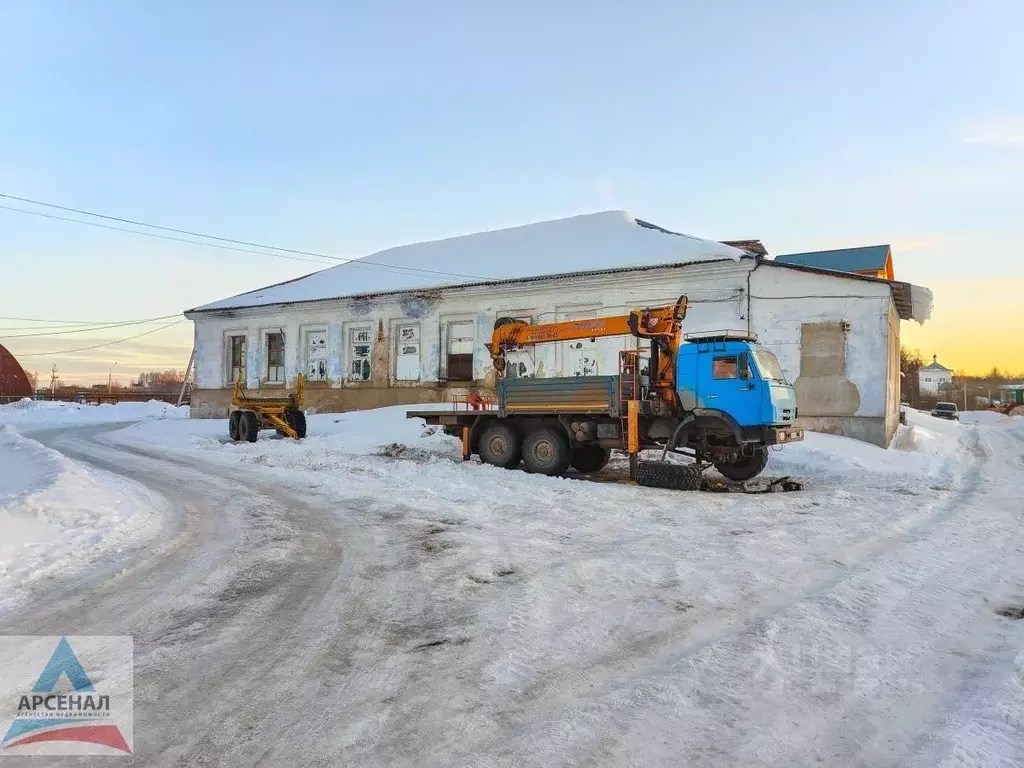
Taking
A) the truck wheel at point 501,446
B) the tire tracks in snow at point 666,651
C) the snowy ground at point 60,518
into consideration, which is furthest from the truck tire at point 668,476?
the snowy ground at point 60,518

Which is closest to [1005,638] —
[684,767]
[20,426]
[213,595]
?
[684,767]

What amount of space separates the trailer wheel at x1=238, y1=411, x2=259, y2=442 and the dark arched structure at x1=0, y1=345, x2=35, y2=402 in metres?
42.5

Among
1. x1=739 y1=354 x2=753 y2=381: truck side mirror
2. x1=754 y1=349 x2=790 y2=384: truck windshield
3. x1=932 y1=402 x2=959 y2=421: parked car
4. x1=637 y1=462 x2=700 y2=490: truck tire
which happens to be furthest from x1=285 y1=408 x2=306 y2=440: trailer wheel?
x1=932 y1=402 x2=959 y2=421: parked car

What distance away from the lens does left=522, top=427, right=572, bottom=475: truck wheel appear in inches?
506

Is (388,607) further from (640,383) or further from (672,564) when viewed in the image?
(640,383)

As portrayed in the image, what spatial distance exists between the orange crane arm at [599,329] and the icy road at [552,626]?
3995 mm

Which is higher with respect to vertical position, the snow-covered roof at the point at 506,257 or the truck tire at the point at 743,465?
the snow-covered roof at the point at 506,257

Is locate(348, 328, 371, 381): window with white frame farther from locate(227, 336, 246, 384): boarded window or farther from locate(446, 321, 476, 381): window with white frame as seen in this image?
locate(227, 336, 246, 384): boarded window

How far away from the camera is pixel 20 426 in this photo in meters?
26.3

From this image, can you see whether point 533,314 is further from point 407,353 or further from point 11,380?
point 11,380

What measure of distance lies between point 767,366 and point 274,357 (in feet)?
76.5

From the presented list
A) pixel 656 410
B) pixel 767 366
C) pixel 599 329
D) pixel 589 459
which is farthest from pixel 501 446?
pixel 767 366

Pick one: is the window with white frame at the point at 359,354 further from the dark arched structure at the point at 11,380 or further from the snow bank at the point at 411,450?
the dark arched structure at the point at 11,380

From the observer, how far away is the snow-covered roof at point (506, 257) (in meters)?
22.2
